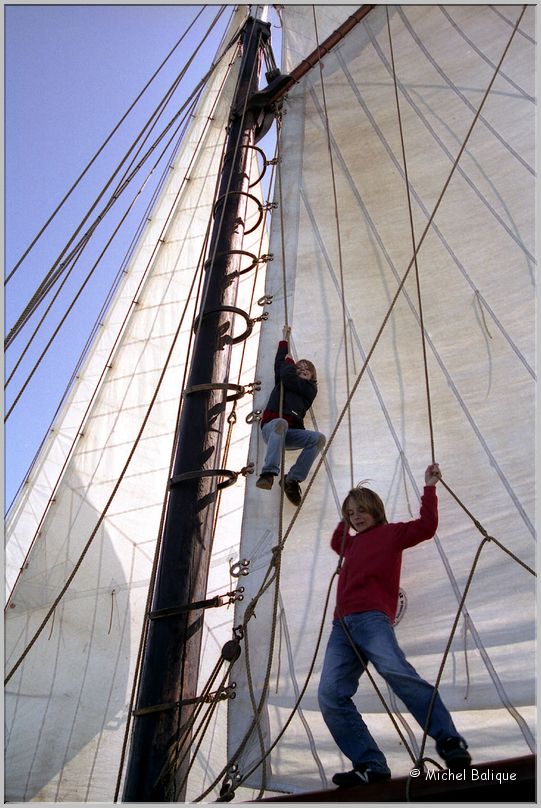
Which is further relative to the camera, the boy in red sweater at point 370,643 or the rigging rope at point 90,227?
the rigging rope at point 90,227

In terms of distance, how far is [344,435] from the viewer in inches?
144

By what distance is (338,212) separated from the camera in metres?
4.71

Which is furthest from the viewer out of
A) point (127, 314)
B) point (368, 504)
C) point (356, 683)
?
point (127, 314)

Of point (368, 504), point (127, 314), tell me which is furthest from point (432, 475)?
point (127, 314)

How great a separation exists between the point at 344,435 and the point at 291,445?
0.31m

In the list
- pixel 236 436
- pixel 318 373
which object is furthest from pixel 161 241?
pixel 318 373

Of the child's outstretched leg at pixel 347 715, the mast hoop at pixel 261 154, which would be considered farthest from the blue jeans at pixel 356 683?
the mast hoop at pixel 261 154

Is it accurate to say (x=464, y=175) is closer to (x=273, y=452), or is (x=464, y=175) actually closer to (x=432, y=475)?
(x=273, y=452)

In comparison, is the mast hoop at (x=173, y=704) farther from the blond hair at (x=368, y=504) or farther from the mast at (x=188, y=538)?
the blond hair at (x=368, y=504)

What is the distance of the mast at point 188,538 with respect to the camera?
2.60 meters

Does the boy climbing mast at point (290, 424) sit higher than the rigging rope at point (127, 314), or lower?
lower

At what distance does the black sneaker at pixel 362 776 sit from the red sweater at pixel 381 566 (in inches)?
19.6

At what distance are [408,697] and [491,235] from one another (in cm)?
271

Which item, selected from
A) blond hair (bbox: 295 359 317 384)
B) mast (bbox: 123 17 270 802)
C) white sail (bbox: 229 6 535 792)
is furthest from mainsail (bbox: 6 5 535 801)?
mast (bbox: 123 17 270 802)
